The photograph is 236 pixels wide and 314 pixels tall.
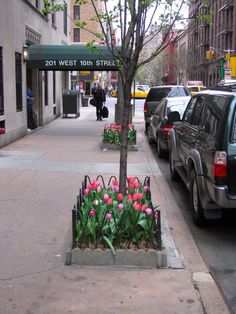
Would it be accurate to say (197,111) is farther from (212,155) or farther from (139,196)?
(139,196)

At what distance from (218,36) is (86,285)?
236 ft

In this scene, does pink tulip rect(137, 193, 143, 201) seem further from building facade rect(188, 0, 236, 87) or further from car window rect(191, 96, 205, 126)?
building facade rect(188, 0, 236, 87)

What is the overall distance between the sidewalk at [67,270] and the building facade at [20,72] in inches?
196

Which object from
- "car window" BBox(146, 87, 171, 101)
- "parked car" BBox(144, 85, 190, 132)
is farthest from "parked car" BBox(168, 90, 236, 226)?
"car window" BBox(146, 87, 171, 101)

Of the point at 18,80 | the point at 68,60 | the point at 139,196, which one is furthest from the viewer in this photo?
the point at 68,60

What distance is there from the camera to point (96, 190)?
5.87 m

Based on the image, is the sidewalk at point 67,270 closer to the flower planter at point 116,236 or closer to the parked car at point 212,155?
the flower planter at point 116,236

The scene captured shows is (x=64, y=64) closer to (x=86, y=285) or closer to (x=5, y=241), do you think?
(x=5, y=241)

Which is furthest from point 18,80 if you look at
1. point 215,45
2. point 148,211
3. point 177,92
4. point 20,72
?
point 215,45

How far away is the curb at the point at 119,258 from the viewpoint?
4785 mm

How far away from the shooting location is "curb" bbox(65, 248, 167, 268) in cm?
479

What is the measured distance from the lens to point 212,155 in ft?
18.6

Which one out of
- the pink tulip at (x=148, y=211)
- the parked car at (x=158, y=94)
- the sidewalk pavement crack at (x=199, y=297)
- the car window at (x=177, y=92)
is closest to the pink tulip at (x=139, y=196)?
the pink tulip at (x=148, y=211)

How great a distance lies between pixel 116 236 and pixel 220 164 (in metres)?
1.46
